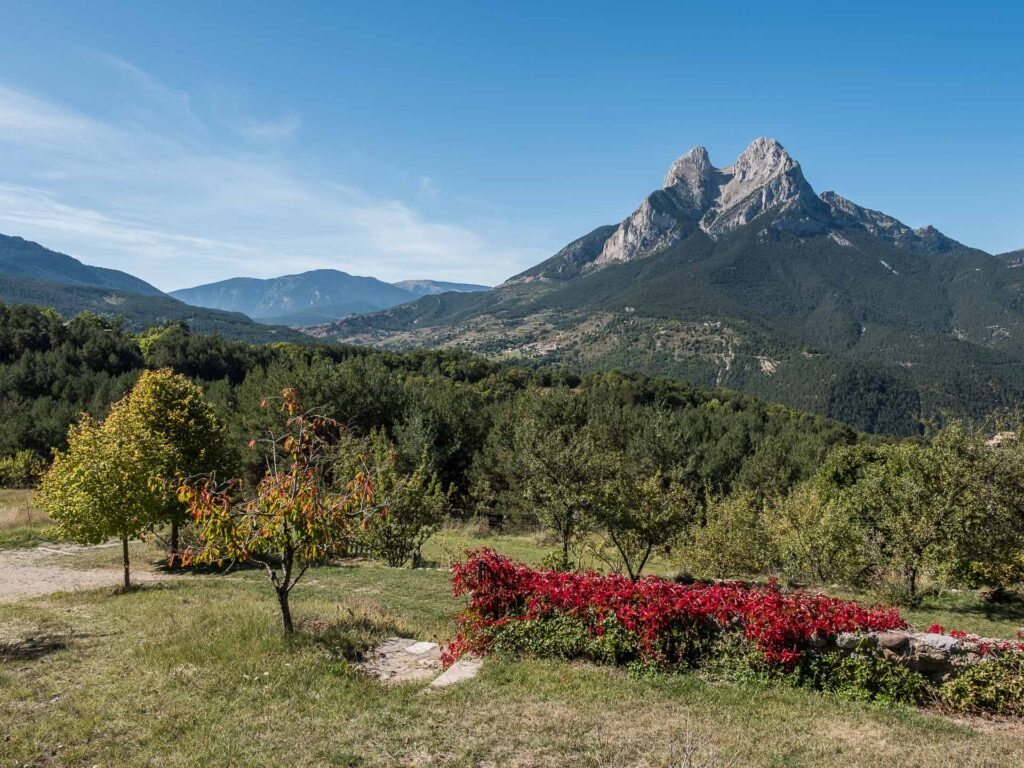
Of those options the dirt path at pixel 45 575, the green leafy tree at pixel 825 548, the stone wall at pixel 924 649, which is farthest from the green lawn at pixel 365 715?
the green leafy tree at pixel 825 548

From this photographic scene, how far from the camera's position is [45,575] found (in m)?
21.0

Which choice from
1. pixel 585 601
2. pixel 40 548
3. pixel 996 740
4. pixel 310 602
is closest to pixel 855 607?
pixel 996 740

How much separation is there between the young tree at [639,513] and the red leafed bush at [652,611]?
617cm

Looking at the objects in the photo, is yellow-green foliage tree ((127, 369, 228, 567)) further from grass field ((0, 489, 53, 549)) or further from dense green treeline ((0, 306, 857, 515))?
dense green treeline ((0, 306, 857, 515))

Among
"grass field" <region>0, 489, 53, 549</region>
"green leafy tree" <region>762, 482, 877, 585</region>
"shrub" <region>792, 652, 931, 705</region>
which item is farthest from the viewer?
"grass field" <region>0, 489, 53, 549</region>

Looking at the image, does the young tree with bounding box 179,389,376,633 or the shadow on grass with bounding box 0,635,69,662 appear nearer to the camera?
the young tree with bounding box 179,389,376,633

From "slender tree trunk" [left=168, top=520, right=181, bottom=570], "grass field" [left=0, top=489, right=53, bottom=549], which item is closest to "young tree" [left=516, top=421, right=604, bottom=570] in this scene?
"slender tree trunk" [left=168, top=520, right=181, bottom=570]

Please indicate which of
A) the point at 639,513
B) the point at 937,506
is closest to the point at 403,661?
the point at 639,513

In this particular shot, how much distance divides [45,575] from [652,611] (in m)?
23.1

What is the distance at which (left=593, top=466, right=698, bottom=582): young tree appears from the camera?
1842cm

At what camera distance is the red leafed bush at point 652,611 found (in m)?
10.0

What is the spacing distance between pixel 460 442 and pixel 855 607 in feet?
157

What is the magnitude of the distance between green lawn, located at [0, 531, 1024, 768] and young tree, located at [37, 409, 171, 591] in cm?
530

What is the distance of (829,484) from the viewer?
39.3m
